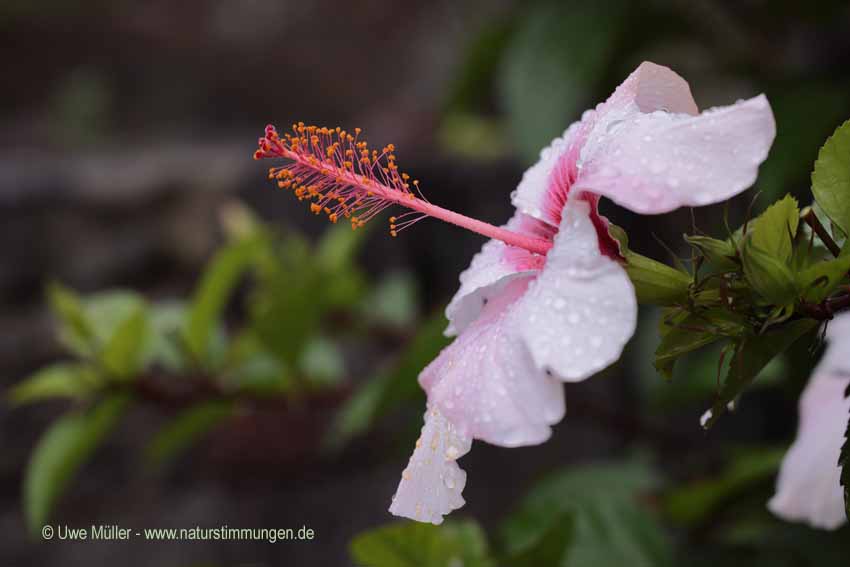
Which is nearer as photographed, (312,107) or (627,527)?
(627,527)

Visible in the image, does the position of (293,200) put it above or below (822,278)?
above

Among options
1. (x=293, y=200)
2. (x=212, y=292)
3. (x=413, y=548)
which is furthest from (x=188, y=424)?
(x=293, y=200)

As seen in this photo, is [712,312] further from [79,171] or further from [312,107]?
[312,107]

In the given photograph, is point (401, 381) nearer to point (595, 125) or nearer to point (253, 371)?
point (253, 371)

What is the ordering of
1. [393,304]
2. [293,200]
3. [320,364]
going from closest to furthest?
1. [320,364]
2. [393,304]
3. [293,200]

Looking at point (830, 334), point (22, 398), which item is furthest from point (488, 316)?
point (22, 398)
